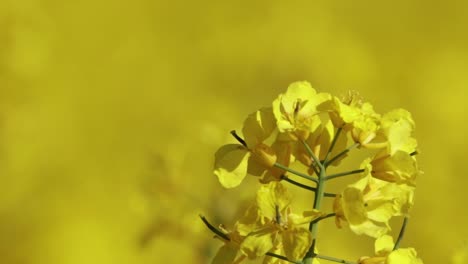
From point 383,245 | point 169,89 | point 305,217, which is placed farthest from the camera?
point 169,89

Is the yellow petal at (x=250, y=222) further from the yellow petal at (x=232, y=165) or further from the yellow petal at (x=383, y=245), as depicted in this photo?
the yellow petal at (x=383, y=245)

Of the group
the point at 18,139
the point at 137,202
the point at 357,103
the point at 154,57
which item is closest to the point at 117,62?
the point at 154,57

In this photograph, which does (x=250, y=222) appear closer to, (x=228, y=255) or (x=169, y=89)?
(x=228, y=255)

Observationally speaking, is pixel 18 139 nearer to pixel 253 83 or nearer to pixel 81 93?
pixel 81 93

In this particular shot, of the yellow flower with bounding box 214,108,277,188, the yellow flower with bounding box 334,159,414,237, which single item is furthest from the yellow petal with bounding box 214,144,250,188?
the yellow flower with bounding box 334,159,414,237

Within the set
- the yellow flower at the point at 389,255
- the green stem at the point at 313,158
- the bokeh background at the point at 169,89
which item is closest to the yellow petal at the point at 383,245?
the yellow flower at the point at 389,255

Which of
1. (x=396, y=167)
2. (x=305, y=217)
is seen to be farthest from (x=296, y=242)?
(x=396, y=167)
